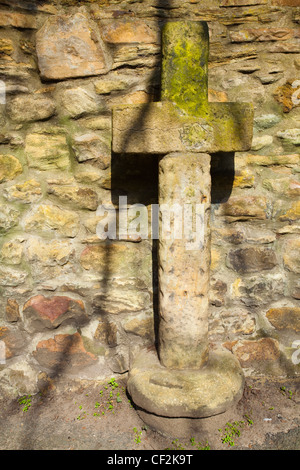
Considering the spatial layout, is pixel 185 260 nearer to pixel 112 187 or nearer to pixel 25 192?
pixel 112 187

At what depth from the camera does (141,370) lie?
179cm

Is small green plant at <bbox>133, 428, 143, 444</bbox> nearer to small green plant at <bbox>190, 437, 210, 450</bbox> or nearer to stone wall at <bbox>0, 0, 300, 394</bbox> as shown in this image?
small green plant at <bbox>190, 437, 210, 450</bbox>

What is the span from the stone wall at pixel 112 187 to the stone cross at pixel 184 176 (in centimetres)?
29

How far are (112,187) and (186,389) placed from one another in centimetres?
110

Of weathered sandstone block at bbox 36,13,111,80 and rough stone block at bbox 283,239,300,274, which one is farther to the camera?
rough stone block at bbox 283,239,300,274

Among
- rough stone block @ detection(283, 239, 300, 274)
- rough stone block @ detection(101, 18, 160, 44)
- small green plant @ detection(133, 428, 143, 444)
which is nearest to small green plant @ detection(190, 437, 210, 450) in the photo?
small green plant @ detection(133, 428, 143, 444)

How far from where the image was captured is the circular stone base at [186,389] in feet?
5.31

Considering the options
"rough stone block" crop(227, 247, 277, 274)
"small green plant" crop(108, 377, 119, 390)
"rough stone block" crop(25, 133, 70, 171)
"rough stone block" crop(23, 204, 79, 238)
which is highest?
"rough stone block" crop(25, 133, 70, 171)

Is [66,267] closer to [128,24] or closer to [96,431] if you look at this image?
[96,431]

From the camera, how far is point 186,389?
5.42 ft

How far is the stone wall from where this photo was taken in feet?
5.96

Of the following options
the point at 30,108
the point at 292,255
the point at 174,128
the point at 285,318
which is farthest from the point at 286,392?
the point at 30,108
